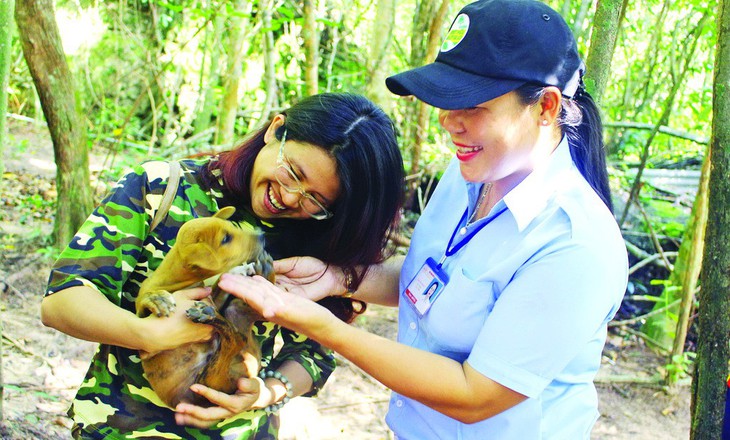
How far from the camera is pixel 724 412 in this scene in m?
2.80

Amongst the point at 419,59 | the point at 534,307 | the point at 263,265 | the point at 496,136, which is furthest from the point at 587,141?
the point at 419,59

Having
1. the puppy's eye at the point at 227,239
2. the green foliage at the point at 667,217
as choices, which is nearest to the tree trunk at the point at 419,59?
the green foliage at the point at 667,217

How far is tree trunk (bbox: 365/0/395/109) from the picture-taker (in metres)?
8.00

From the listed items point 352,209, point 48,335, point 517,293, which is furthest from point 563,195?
point 48,335

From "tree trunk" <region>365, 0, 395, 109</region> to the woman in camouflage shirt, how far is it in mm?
5318

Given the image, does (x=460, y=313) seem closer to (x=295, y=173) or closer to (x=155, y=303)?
(x=295, y=173)

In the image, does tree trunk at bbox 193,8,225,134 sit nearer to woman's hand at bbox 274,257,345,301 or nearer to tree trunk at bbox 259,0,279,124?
tree trunk at bbox 259,0,279,124

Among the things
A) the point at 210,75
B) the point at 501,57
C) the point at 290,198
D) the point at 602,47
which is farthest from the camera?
the point at 210,75

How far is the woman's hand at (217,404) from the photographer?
2.31 m

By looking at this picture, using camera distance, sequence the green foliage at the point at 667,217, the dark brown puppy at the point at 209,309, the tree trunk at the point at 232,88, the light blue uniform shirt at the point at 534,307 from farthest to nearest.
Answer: the tree trunk at the point at 232,88 → the green foliage at the point at 667,217 → the dark brown puppy at the point at 209,309 → the light blue uniform shirt at the point at 534,307

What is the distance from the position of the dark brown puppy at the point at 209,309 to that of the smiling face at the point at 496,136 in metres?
0.94

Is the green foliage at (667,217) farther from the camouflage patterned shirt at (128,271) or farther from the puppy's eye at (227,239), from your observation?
the camouflage patterned shirt at (128,271)

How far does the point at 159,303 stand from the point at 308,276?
2.17 ft

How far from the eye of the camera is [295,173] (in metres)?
2.59
